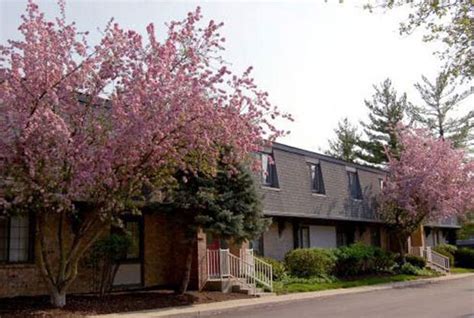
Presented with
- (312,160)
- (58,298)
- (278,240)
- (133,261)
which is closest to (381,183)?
(312,160)

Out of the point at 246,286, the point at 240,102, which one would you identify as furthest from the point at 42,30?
the point at 246,286

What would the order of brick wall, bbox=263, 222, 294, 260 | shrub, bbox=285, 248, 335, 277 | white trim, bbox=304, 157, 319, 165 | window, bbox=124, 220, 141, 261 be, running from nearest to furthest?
window, bbox=124, 220, 141, 261 < shrub, bbox=285, 248, 335, 277 < brick wall, bbox=263, 222, 294, 260 < white trim, bbox=304, 157, 319, 165

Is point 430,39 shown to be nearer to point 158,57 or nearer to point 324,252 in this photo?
point 158,57

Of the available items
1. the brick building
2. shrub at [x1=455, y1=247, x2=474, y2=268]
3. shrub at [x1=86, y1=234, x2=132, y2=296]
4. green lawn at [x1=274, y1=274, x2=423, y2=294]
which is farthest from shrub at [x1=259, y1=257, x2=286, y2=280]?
shrub at [x1=455, y1=247, x2=474, y2=268]

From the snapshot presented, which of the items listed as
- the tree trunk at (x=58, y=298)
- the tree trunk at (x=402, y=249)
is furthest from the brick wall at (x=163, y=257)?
the tree trunk at (x=402, y=249)

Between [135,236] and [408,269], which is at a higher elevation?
[135,236]

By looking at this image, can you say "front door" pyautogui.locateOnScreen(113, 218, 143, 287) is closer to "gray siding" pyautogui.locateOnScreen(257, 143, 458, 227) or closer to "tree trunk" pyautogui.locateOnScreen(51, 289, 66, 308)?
"tree trunk" pyautogui.locateOnScreen(51, 289, 66, 308)

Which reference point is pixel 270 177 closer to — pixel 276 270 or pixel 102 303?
pixel 276 270

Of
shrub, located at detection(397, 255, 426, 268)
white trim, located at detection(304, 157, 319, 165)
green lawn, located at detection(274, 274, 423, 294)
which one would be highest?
white trim, located at detection(304, 157, 319, 165)

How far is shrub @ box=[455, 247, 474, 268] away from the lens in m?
40.2

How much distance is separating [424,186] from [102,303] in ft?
63.4

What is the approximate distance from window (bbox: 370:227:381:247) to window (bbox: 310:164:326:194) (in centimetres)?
739

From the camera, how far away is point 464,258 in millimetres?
40656

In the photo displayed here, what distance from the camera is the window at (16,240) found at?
16828mm
